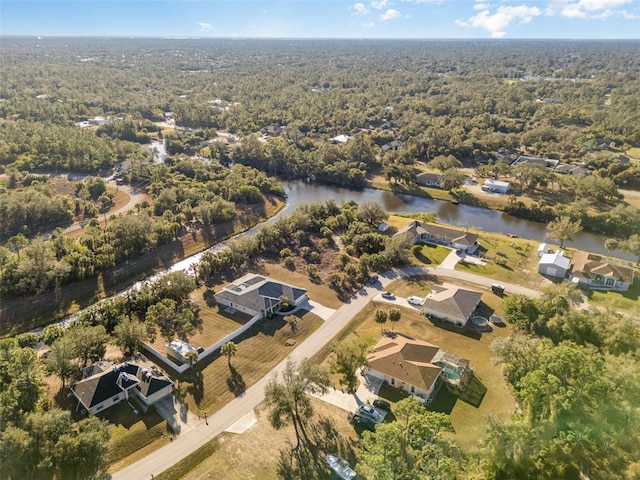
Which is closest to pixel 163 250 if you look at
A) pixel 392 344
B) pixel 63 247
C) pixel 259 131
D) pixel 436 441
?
pixel 63 247

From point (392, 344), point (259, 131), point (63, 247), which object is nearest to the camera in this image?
point (392, 344)

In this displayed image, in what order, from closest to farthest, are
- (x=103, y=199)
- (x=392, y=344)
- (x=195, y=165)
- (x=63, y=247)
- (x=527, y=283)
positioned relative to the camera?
(x=392, y=344)
(x=527, y=283)
(x=63, y=247)
(x=103, y=199)
(x=195, y=165)

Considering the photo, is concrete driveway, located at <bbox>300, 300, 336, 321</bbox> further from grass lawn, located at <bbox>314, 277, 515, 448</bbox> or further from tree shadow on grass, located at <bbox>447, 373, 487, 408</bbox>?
tree shadow on grass, located at <bbox>447, 373, 487, 408</bbox>

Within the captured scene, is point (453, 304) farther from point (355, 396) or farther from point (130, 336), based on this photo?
point (130, 336)

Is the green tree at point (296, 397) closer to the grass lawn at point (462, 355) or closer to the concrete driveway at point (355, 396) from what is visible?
the concrete driveway at point (355, 396)

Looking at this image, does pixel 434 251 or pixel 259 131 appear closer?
pixel 434 251

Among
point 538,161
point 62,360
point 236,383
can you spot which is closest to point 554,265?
point 236,383

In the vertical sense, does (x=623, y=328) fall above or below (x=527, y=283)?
above

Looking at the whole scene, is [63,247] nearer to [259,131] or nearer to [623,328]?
[623,328]
